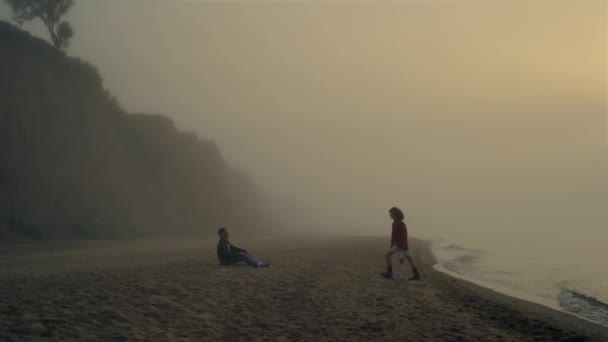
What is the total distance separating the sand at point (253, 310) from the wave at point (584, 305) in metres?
0.93

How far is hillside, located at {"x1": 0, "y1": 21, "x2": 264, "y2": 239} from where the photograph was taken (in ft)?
111

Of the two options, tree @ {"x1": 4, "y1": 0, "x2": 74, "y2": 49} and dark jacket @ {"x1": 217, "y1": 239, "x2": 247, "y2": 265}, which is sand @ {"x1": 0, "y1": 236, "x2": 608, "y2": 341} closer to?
dark jacket @ {"x1": 217, "y1": 239, "x2": 247, "y2": 265}

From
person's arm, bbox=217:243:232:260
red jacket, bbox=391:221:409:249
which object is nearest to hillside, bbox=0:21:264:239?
person's arm, bbox=217:243:232:260

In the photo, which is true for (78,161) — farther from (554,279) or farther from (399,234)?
(554,279)

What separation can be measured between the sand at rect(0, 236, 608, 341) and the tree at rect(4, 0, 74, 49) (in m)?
40.0

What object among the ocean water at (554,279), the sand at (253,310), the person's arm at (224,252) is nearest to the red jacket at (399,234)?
the sand at (253,310)

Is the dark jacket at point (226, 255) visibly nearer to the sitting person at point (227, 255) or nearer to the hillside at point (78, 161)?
the sitting person at point (227, 255)

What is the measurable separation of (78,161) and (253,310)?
36137mm

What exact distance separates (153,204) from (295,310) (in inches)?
1597

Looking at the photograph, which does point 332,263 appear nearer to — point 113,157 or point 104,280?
point 104,280

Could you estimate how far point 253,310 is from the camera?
1072 cm

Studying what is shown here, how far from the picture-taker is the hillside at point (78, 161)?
33.9 m

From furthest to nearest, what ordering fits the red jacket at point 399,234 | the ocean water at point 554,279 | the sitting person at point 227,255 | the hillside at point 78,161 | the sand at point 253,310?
1. the hillside at point 78,161
2. the sitting person at point 227,255
3. the red jacket at point 399,234
4. the ocean water at point 554,279
5. the sand at point 253,310

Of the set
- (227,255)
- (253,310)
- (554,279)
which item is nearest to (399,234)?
(227,255)
